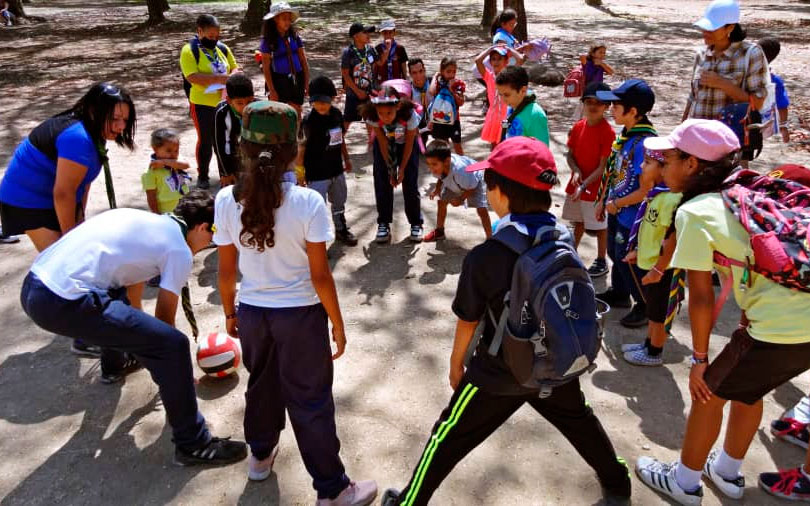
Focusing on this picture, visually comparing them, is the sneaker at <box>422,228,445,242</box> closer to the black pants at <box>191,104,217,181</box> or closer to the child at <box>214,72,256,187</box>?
the child at <box>214,72,256,187</box>

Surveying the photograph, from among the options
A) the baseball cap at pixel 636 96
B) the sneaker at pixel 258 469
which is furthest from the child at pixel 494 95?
the sneaker at pixel 258 469

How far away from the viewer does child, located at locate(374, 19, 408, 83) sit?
883cm

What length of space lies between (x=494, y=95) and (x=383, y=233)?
2188 mm

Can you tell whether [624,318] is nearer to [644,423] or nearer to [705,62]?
[644,423]

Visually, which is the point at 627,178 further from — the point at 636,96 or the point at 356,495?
the point at 356,495

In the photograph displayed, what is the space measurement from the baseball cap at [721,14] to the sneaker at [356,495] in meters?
4.37

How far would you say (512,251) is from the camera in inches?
97.0

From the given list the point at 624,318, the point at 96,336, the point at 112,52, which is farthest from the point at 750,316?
the point at 112,52


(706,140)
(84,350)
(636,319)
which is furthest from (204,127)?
(706,140)

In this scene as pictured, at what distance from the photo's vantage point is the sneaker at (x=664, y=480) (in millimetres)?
3094

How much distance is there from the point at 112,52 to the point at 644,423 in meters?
16.8

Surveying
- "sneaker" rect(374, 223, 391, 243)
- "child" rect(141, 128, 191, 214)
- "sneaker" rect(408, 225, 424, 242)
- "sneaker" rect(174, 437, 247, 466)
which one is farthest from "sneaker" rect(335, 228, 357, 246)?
"sneaker" rect(174, 437, 247, 466)

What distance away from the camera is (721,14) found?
5039mm

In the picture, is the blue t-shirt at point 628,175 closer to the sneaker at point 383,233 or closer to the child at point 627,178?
the child at point 627,178
